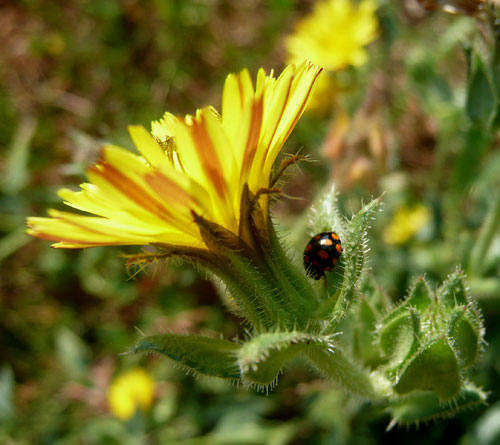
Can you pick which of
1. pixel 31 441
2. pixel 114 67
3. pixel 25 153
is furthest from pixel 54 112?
pixel 31 441

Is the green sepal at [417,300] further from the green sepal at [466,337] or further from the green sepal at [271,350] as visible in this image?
the green sepal at [271,350]

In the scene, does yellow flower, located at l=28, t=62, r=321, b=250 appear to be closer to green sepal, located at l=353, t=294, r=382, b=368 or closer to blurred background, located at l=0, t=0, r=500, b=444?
green sepal, located at l=353, t=294, r=382, b=368

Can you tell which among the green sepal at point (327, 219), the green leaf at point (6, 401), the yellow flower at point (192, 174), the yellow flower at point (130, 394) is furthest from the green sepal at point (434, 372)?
the green leaf at point (6, 401)

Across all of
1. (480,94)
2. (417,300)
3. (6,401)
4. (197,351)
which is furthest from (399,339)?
(6,401)

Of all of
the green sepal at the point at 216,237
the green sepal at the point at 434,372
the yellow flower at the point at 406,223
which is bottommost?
the green sepal at the point at 434,372

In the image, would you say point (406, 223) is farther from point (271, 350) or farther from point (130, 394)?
point (271, 350)

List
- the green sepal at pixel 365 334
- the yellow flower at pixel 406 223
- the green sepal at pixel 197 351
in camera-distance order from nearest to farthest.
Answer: the green sepal at pixel 197 351
the green sepal at pixel 365 334
the yellow flower at pixel 406 223
